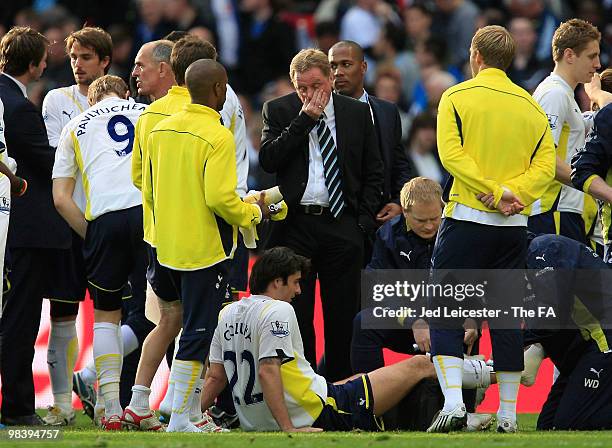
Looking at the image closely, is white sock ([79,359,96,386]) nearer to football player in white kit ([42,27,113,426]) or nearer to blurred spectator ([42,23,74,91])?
football player in white kit ([42,27,113,426])

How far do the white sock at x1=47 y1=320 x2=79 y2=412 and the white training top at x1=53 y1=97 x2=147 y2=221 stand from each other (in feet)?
3.35

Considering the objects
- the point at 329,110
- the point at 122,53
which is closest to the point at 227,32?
the point at 122,53

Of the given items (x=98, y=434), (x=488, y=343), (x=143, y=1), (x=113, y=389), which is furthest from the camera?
(x=143, y=1)

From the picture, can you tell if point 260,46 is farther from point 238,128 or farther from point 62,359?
point 62,359

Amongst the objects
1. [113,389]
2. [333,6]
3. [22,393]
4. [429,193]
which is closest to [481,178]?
[429,193]

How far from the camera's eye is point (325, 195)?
9.48m

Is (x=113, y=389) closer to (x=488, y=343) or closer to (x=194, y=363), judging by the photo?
(x=194, y=363)

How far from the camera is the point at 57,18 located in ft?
57.9

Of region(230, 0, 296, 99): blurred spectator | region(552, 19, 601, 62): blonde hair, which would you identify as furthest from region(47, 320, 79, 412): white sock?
region(230, 0, 296, 99): blurred spectator

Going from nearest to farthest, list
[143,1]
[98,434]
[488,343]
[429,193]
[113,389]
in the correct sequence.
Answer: [98,434], [113,389], [429,193], [488,343], [143,1]

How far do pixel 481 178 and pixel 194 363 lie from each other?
1.99 m

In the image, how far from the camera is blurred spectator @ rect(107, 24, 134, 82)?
17.5 meters

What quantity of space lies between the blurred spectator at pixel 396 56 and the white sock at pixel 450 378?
9.71m

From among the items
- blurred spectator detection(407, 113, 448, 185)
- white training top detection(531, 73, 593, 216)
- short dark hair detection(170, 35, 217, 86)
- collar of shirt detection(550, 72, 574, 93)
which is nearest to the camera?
short dark hair detection(170, 35, 217, 86)
